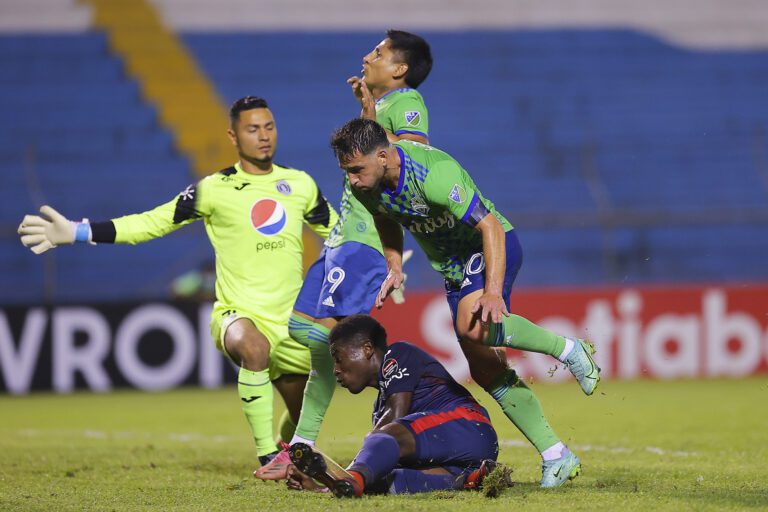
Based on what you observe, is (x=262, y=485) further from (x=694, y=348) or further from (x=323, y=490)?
(x=694, y=348)

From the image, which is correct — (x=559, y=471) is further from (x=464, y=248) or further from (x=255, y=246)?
(x=255, y=246)

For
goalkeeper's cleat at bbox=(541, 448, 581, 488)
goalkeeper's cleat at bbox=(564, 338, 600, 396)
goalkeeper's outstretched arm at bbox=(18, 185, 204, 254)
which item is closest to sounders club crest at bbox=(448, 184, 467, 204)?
goalkeeper's cleat at bbox=(564, 338, 600, 396)

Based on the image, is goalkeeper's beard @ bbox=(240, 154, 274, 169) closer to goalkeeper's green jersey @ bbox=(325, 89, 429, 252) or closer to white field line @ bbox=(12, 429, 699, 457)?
goalkeeper's green jersey @ bbox=(325, 89, 429, 252)

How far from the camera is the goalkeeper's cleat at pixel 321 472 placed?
475 centimetres

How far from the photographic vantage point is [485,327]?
5.22 metres

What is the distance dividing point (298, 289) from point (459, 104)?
1249 centimetres

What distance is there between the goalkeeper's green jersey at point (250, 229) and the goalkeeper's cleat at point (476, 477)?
1.82 metres

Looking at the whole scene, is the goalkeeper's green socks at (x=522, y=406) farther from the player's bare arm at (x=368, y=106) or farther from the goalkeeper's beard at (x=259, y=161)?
the goalkeeper's beard at (x=259, y=161)

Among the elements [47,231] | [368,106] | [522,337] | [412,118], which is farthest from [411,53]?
[47,231]

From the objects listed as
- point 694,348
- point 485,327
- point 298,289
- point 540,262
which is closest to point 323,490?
point 485,327

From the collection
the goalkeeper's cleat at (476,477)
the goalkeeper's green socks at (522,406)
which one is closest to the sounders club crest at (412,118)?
the goalkeeper's green socks at (522,406)

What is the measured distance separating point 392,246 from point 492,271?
34.0 inches

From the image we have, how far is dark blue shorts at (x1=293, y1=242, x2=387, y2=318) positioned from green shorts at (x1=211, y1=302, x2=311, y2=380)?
0.49 metres

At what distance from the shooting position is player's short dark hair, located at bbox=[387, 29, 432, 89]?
6355 mm
